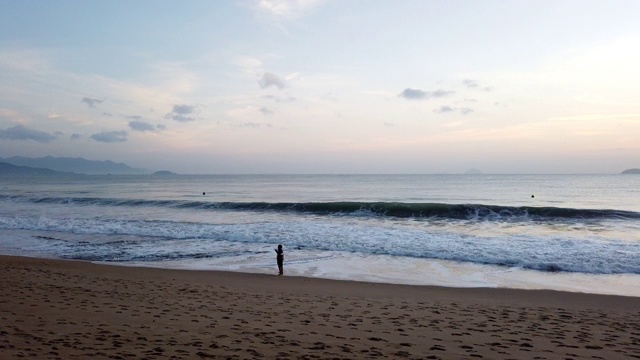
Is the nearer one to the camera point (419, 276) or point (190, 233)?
point (419, 276)

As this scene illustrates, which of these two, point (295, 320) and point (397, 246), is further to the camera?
point (397, 246)

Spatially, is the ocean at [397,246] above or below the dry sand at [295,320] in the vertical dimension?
below

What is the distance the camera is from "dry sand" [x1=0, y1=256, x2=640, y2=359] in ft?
20.2

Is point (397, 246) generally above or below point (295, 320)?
below

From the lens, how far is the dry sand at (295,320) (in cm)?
616

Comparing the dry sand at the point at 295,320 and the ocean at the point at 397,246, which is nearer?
the dry sand at the point at 295,320

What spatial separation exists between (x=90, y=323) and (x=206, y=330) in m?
1.97

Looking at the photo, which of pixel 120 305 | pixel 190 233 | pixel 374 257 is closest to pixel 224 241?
pixel 190 233

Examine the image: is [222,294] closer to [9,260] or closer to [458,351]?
[458,351]

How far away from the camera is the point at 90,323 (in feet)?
23.7

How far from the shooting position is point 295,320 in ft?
26.4

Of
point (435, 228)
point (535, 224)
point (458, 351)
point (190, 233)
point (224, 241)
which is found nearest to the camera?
point (458, 351)

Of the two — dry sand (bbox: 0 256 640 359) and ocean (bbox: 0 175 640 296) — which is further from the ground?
dry sand (bbox: 0 256 640 359)

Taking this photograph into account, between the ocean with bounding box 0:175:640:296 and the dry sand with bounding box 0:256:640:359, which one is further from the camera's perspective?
the ocean with bounding box 0:175:640:296
